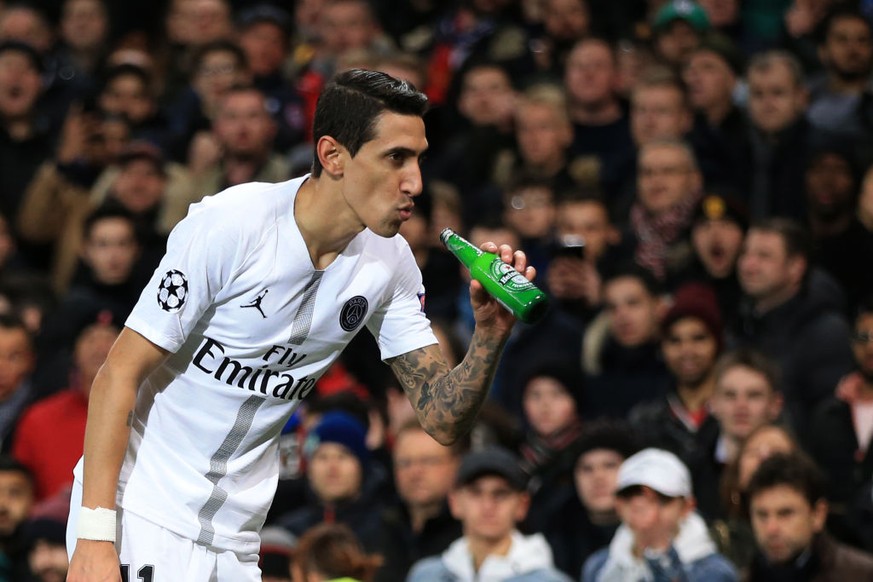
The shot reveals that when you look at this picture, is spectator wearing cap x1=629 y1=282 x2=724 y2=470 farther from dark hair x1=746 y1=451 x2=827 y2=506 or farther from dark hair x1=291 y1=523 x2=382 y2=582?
dark hair x1=291 y1=523 x2=382 y2=582

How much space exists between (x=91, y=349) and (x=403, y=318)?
167 inches

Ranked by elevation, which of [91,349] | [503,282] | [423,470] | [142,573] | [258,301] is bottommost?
[423,470]

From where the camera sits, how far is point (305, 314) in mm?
4508

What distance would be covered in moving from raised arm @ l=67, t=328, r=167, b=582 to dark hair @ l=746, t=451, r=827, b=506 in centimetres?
323

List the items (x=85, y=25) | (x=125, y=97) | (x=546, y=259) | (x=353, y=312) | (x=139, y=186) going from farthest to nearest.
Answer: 1. (x=85, y=25)
2. (x=125, y=97)
3. (x=139, y=186)
4. (x=546, y=259)
5. (x=353, y=312)

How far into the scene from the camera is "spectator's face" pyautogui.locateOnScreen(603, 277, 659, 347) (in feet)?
27.6

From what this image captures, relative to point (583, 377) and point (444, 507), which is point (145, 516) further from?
point (583, 377)

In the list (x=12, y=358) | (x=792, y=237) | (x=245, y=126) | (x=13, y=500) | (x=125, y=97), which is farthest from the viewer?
(x=125, y=97)

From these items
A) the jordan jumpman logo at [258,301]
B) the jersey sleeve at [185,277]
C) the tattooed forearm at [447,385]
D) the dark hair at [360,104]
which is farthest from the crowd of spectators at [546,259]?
the dark hair at [360,104]

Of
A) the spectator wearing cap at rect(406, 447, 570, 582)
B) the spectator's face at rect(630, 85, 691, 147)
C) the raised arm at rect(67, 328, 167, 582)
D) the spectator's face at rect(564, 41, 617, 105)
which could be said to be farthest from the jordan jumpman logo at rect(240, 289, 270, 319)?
the spectator's face at rect(564, 41, 617, 105)

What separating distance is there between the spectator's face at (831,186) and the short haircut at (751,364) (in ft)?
5.47

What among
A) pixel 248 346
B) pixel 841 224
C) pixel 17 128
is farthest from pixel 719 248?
pixel 17 128

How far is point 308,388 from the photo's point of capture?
15.3ft

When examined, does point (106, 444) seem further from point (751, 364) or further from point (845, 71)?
point (845, 71)
